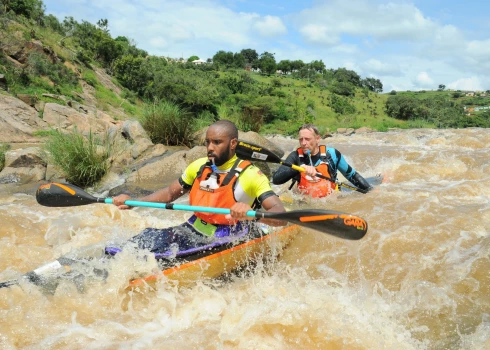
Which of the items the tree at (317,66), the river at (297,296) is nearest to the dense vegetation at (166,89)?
the river at (297,296)

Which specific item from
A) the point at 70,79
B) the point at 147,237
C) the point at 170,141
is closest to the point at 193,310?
the point at 147,237

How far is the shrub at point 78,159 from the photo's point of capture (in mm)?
7191

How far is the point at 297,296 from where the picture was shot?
2.96 m

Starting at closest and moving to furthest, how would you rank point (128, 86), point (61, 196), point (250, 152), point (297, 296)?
point (297, 296) < point (61, 196) < point (250, 152) < point (128, 86)

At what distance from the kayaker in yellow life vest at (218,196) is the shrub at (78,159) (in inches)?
162

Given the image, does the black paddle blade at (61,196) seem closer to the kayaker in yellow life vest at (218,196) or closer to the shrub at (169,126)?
the kayaker in yellow life vest at (218,196)

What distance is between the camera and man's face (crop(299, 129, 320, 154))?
520cm

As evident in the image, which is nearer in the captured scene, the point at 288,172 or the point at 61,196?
the point at 61,196

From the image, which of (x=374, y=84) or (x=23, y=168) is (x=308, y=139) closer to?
(x=23, y=168)

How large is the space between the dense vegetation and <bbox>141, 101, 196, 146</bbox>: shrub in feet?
0.11

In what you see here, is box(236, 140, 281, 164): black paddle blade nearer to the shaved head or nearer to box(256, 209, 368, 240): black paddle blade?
the shaved head

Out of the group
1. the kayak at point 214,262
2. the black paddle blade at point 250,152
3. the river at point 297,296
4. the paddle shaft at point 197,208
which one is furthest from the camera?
the black paddle blade at point 250,152

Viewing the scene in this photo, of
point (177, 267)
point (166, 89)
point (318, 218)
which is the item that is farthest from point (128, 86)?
point (318, 218)

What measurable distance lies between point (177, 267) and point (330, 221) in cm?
116
